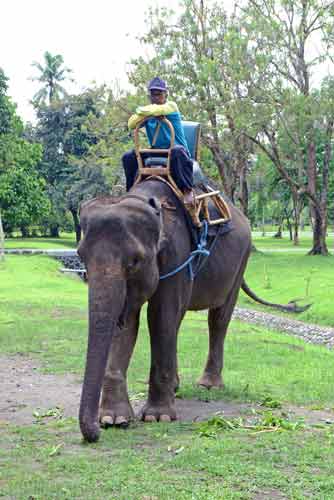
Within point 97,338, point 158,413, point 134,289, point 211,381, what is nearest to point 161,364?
point 158,413

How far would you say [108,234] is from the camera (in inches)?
222

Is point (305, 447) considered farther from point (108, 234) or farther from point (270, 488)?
point (108, 234)

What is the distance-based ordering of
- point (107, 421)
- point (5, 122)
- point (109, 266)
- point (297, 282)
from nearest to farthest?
point (109, 266), point (107, 421), point (297, 282), point (5, 122)

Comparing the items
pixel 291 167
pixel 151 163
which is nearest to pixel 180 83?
pixel 291 167

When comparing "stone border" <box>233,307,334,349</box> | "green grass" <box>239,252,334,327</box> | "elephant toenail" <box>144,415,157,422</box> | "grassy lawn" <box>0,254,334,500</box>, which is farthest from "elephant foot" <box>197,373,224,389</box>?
"green grass" <box>239,252,334,327</box>

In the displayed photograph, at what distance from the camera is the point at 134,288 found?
6.04 meters

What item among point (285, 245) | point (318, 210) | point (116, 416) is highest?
point (318, 210)

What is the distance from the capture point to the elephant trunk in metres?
5.26

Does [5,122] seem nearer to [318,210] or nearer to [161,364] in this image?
[318,210]

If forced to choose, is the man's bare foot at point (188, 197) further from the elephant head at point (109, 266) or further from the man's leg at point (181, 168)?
the elephant head at point (109, 266)

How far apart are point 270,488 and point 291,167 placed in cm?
4014

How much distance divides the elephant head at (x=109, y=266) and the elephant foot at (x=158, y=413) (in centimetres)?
114

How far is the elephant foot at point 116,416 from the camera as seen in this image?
625cm

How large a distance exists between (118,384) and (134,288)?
0.92 metres
